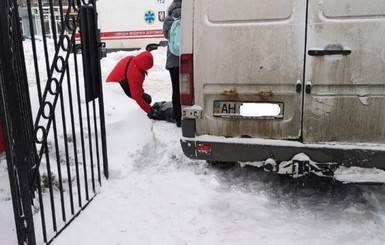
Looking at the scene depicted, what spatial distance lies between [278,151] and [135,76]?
351 cm

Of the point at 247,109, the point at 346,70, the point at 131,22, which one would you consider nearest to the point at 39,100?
the point at 247,109

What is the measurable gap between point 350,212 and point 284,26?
1.70m

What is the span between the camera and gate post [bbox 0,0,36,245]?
8.24 feet

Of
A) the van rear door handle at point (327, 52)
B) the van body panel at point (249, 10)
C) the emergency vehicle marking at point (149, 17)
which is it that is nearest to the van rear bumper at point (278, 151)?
the van rear door handle at point (327, 52)

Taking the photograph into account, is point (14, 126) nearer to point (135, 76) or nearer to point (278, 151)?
point (278, 151)

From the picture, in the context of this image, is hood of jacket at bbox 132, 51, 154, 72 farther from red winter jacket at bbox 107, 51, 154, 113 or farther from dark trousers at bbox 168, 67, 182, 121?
dark trousers at bbox 168, 67, 182, 121

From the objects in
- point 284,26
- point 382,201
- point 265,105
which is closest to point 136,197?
point 265,105

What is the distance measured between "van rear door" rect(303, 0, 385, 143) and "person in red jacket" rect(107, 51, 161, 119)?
3528mm

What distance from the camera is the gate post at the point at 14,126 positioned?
2.51 m

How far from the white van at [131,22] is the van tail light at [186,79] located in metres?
13.8

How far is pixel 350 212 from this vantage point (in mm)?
3646

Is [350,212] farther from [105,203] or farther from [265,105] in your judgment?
[105,203]

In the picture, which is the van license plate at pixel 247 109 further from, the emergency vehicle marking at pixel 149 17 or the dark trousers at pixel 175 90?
the emergency vehicle marking at pixel 149 17

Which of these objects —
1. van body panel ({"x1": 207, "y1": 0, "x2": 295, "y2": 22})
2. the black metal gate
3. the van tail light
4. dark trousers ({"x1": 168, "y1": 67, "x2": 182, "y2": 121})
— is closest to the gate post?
the black metal gate
